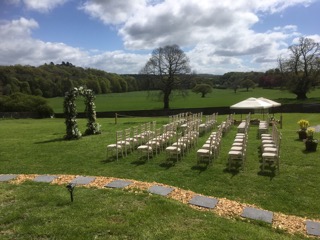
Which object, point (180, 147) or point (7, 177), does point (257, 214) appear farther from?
point (7, 177)

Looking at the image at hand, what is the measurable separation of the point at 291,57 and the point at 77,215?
55902mm

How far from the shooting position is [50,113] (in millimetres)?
48188

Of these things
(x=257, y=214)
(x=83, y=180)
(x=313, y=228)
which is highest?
(x=83, y=180)

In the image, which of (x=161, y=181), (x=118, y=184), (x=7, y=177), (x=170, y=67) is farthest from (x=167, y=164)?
(x=170, y=67)

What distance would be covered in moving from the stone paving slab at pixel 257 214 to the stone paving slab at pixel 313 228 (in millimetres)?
766

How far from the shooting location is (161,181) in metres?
10.3

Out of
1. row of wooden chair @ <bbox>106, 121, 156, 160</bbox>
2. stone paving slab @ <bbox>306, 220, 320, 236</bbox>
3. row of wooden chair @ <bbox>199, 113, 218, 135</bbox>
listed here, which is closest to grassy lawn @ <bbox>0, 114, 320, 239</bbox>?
row of wooden chair @ <bbox>106, 121, 156, 160</bbox>

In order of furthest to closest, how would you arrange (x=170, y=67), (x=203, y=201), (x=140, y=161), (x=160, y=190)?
(x=170, y=67) < (x=140, y=161) < (x=160, y=190) < (x=203, y=201)

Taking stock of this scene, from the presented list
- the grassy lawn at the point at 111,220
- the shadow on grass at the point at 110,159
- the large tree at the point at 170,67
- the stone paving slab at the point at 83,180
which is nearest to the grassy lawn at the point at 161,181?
the grassy lawn at the point at 111,220

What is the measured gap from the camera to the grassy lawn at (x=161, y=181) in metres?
6.59

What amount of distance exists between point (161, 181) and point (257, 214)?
3608 mm

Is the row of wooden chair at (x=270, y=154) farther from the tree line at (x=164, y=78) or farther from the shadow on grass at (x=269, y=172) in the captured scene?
the tree line at (x=164, y=78)

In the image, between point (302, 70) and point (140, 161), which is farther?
point (302, 70)

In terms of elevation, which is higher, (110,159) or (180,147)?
(180,147)
